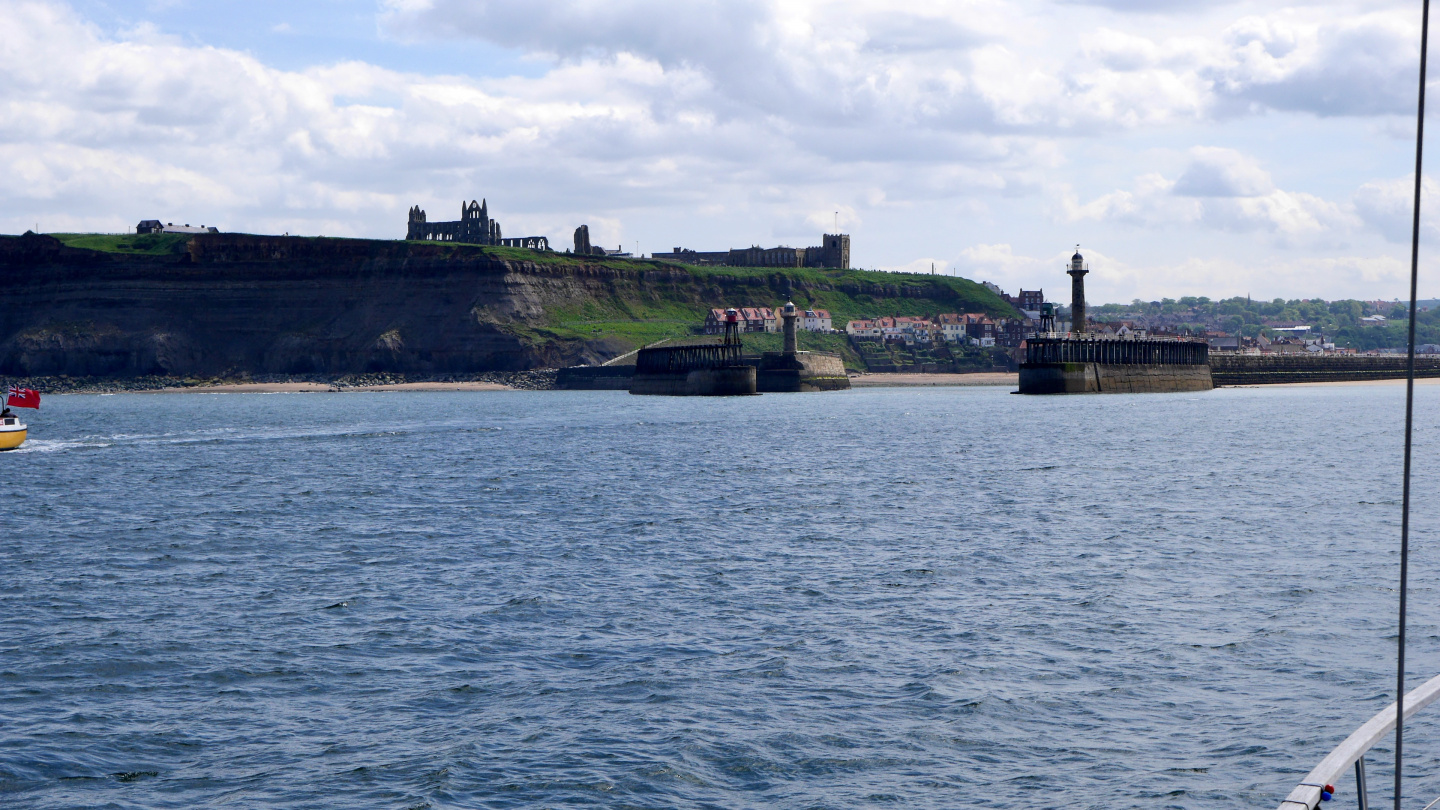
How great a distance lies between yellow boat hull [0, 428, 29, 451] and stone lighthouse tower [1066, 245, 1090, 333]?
115m

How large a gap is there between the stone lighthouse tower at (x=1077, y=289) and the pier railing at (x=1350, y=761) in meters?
148

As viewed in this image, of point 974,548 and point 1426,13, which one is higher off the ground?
point 1426,13

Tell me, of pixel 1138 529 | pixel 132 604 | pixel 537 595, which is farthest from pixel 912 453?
pixel 132 604

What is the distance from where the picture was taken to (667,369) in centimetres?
16062

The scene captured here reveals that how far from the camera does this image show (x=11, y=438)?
74125 millimetres

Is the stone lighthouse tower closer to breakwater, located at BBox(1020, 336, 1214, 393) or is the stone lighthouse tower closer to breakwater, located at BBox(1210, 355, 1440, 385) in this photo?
breakwater, located at BBox(1020, 336, 1214, 393)

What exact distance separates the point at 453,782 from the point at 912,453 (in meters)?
54.3

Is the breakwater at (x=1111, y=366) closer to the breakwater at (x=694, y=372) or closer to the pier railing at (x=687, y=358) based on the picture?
the breakwater at (x=694, y=372)

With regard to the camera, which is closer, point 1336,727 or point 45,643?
point 1336,727

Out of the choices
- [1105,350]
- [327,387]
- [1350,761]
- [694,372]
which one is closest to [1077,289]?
[1105,350]

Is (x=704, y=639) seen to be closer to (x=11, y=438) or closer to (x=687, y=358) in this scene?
(x=11, y=438)

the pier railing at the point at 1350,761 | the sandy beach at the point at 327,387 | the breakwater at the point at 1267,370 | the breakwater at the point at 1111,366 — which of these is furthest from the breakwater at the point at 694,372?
the pier railing at the point at 1350,761

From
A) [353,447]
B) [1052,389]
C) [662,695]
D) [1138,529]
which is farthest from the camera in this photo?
[1052,389]

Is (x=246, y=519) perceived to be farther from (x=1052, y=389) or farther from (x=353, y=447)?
(x=1052, y=389)
